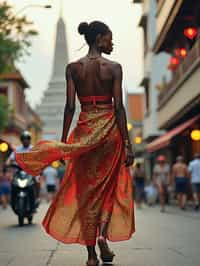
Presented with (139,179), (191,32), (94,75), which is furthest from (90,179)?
(191,32)

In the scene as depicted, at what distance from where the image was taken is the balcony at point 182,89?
75.3 feet

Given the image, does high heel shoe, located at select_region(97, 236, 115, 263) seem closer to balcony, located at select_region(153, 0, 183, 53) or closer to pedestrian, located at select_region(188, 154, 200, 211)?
pedestrian, located at select_region(188, 154, 200, 211)

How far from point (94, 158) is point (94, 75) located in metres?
0.77

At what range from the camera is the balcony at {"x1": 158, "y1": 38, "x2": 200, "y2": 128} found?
23.0 m

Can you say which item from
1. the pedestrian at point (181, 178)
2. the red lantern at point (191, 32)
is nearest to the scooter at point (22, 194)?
the pedestrian at point (181, 178)

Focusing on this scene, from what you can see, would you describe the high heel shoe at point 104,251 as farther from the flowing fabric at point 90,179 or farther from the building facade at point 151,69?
the building facade at point 151,69

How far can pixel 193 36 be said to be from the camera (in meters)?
26.3

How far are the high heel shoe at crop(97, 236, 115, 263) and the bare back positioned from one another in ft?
4.40

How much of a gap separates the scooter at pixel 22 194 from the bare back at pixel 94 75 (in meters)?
6.90

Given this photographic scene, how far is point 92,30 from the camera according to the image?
7.31 m

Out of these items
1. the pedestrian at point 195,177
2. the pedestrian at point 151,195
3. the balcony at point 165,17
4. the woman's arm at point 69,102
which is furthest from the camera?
the pedestrian at point 151,195

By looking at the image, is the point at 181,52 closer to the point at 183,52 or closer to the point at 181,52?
the point at 181,52

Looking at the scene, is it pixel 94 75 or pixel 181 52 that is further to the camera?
pixel 181 52

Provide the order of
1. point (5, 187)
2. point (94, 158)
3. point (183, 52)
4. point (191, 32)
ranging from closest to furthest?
point (94, 158), point (191, 32), point (5, 187), point (183, 52)
